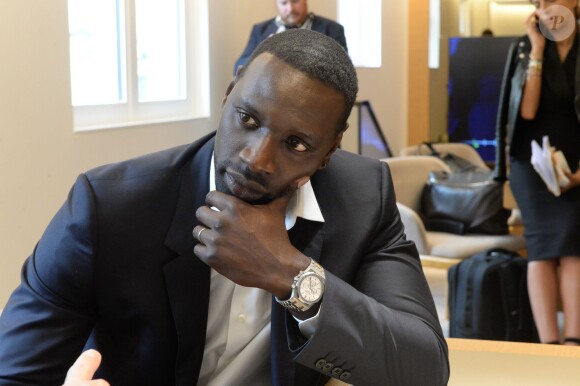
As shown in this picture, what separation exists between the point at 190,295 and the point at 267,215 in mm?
201

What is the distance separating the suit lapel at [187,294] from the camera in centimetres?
149

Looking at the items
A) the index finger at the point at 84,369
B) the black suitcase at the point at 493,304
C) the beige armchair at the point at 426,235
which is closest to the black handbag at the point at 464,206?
the beige armchair at the point at 426,235

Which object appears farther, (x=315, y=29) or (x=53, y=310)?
(x=315, y=29)

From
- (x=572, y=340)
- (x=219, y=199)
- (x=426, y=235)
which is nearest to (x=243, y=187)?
(x=219, y=199)

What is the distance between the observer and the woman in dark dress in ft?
12.1

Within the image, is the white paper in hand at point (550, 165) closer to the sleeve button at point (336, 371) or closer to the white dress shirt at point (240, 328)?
the white dress shirt at point (240, 328)

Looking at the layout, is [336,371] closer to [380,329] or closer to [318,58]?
[380,329]

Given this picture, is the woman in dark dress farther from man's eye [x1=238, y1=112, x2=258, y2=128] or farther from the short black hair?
man's eye [x1=238, y1=112, x2=258, y2=128]

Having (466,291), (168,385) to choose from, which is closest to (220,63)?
(466,291)

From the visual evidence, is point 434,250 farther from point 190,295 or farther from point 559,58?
point 190,295

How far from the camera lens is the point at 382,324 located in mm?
1430

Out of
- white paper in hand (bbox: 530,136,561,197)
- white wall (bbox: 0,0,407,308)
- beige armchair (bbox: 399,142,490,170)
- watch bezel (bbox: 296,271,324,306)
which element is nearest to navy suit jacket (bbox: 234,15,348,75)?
white wall (bbox: 0,0,407,308)

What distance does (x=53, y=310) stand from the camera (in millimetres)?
1418

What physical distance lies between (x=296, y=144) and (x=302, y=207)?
186 millimetres
